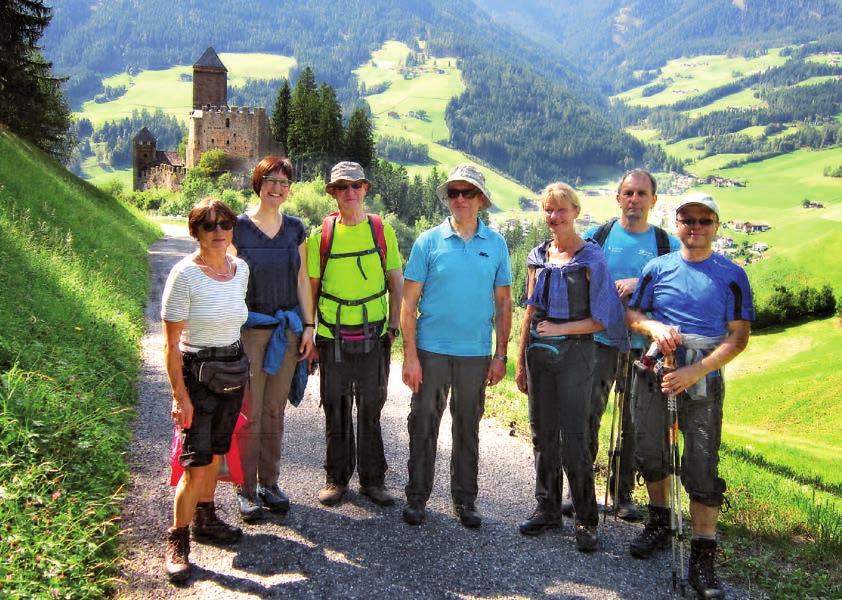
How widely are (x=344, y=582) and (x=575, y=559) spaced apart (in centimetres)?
167

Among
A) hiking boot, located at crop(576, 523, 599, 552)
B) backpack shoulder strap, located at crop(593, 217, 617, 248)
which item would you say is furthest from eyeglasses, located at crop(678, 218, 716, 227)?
hiking boot, located at crop(576, 523, 599, 552)

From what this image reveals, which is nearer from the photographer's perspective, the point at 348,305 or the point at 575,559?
the point at 575,559

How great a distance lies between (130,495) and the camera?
5.30 m

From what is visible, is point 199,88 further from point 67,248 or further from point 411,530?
point 411,530

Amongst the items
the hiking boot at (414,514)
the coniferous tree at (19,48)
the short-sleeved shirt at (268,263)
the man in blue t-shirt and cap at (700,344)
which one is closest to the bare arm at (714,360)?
the man in blue t-shirt and cap at (700,344)

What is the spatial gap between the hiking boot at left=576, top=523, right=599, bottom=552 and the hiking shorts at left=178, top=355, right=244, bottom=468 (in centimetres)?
261

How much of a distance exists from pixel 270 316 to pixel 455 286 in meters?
1.39

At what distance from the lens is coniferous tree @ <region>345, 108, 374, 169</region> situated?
56.0 m

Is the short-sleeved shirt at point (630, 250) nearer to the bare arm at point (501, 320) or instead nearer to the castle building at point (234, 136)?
the bare arm at point (501, 320)

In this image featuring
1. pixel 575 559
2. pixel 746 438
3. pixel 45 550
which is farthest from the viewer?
pixel 746 438

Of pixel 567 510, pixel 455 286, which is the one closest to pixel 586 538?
pixel 567 510

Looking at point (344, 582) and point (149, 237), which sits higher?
point (149, 237)

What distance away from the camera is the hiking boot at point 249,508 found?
5223 mm

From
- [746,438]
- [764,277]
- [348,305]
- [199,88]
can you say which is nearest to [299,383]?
[348,305]
